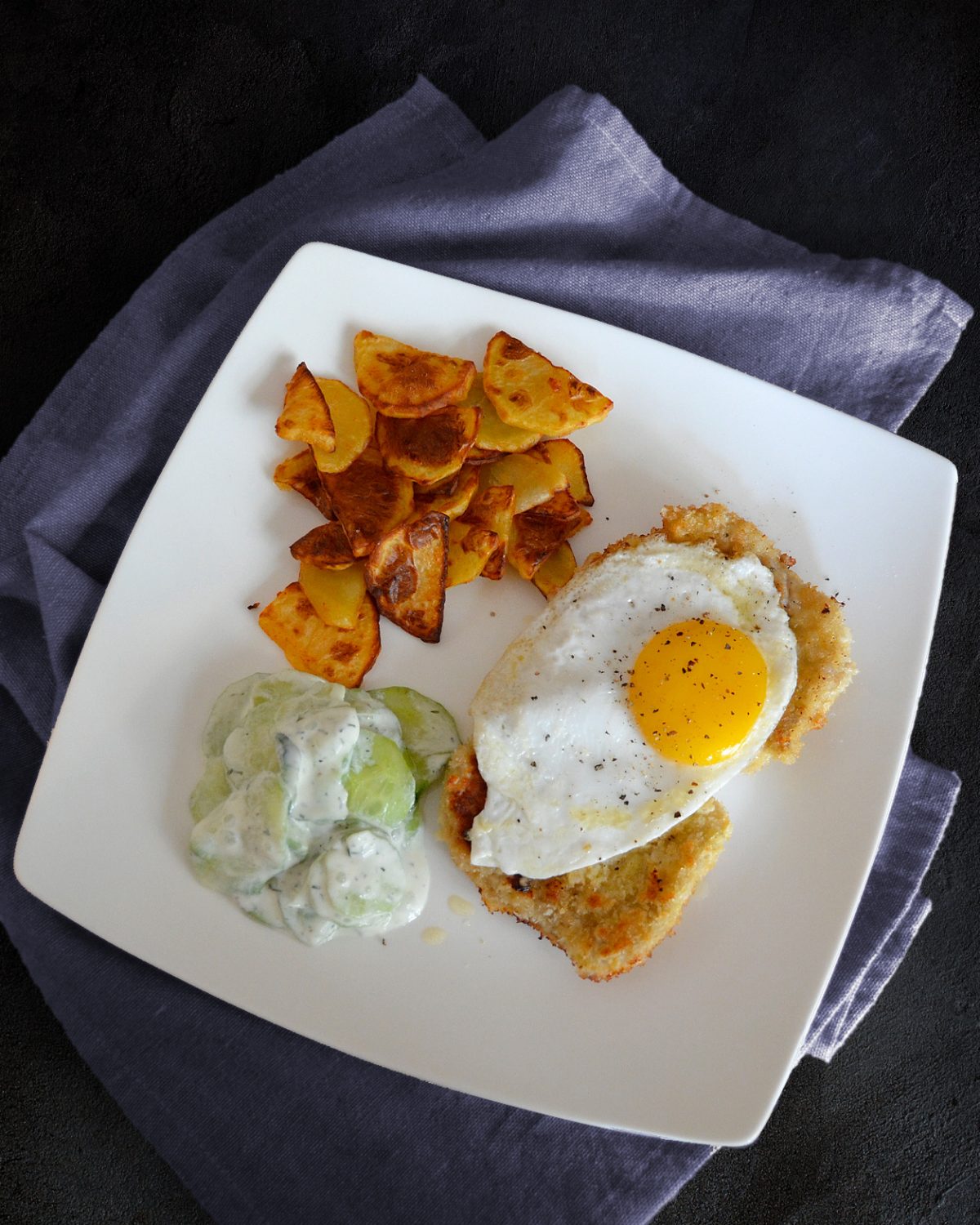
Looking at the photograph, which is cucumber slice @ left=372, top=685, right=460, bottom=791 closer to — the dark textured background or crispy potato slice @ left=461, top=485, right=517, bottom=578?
crispy potato slice @ left=461, top=485, right=517, bottom=578

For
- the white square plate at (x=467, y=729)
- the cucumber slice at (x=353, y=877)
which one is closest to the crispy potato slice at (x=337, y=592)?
the white square plate at (x=467, y=729)

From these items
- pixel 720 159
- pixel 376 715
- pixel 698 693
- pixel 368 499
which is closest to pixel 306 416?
pixel 368 499

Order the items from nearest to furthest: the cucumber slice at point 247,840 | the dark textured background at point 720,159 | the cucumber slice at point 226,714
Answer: the cucumber slice at point 247,840 < the cucumber slice at point 226,714 < the dark textured background at point 720,159

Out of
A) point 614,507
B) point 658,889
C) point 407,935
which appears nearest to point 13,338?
point 614,507

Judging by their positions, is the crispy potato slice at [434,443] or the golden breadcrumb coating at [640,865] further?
the crispy potato slice at [434,443]

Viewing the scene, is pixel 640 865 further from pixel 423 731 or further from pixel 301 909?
pixel 301 909

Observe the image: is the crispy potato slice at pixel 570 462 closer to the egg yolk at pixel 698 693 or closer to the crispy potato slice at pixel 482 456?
the crispy potato slice at pixel 482 456
